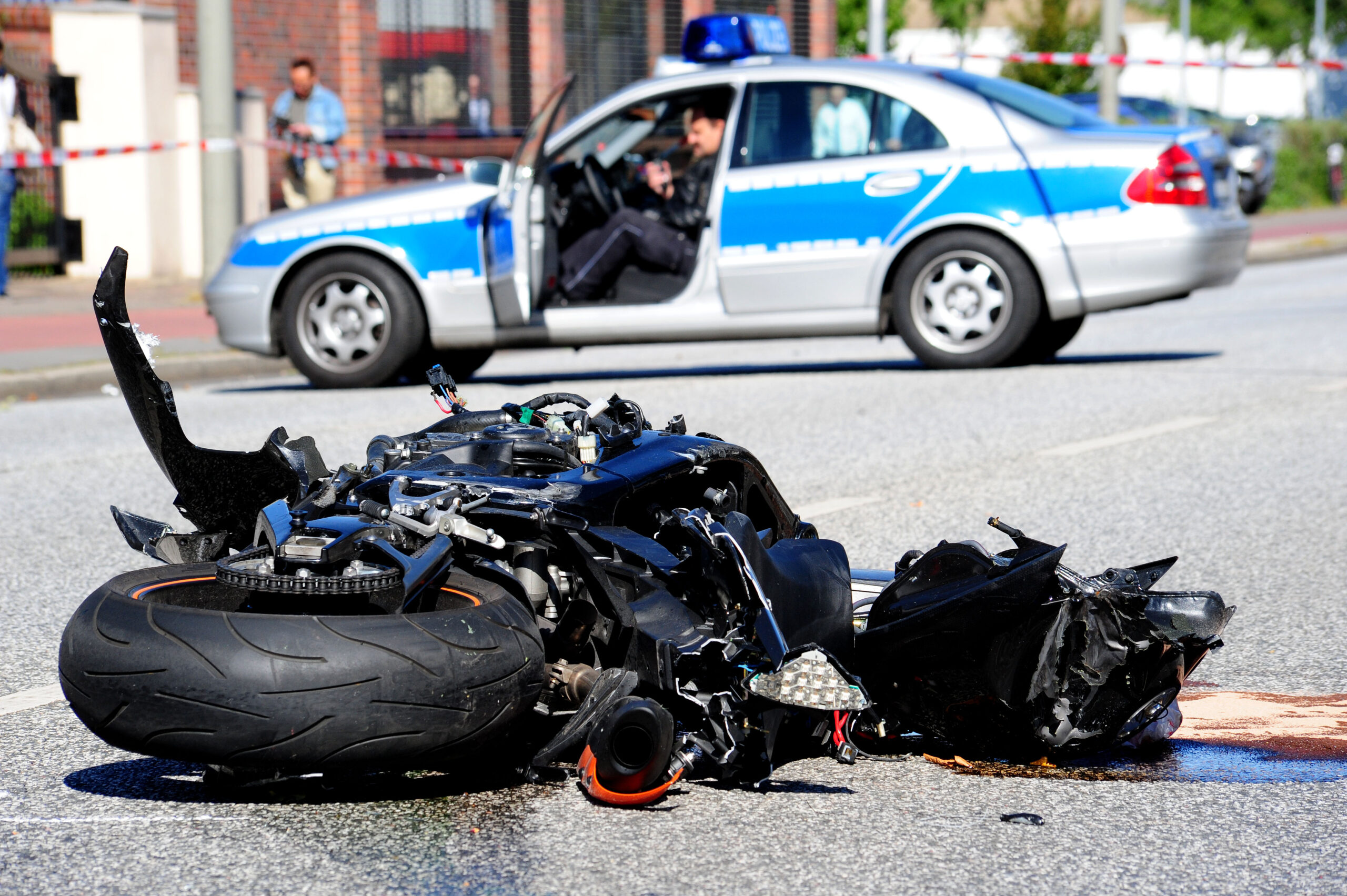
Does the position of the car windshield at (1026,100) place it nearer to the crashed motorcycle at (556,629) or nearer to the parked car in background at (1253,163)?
the crashed motorcycle at (556,629)

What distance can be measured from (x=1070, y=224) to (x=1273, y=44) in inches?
1873

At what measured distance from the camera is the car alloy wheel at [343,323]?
1032 centimetres

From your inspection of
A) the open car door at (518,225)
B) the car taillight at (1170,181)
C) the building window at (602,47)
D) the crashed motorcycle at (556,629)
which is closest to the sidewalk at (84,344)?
the open car door at (518,225)

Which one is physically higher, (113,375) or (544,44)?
(544,44)

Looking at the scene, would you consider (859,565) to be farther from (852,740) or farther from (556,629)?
(556,629)

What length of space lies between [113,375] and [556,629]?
8.78 metres

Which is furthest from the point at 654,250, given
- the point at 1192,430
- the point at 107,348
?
the point at 107,348

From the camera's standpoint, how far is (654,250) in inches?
404

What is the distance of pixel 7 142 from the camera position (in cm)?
1568

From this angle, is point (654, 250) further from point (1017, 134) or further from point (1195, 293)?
point (1195, 293)

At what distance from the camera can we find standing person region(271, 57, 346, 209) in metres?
17.4

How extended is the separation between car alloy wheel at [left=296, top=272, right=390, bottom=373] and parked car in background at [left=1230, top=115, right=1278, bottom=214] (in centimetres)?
2054

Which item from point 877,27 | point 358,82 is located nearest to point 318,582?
point 877,27

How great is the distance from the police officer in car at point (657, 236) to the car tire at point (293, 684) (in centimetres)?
729
